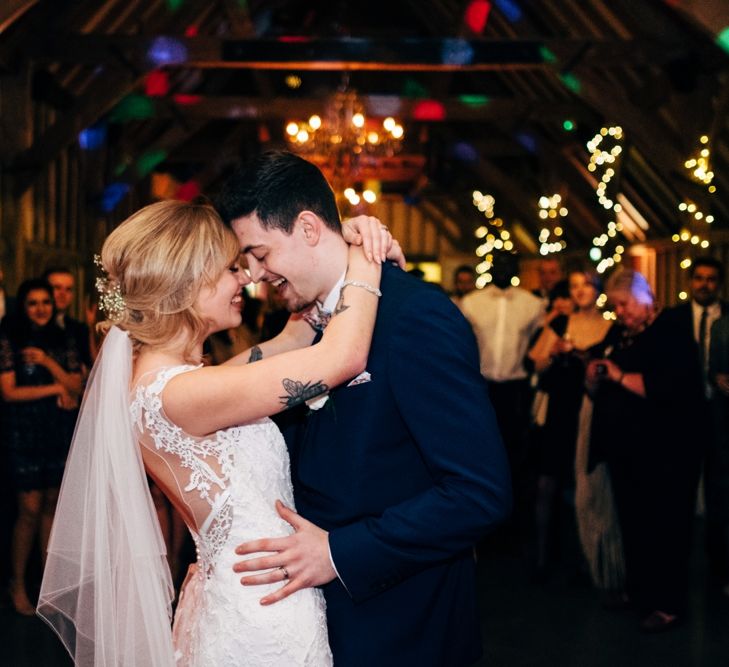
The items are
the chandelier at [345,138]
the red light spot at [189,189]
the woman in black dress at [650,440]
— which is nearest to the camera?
the woman in black dress at [650,440]

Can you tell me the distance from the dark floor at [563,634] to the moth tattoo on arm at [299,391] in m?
2.47

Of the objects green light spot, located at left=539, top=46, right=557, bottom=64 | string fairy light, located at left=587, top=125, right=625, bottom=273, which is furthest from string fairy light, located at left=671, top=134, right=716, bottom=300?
green light spot, located at left=539, top=46, right=557, bottom=64

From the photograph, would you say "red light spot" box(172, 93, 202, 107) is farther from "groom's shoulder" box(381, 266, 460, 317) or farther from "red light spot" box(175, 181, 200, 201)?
"groom's shoulder" box(381, 266, 460, 317)

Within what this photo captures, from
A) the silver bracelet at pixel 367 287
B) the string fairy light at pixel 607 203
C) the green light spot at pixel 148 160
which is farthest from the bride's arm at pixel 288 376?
the green light spot at pixel 148 160

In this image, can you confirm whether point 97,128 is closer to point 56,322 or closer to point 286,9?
point 286,9

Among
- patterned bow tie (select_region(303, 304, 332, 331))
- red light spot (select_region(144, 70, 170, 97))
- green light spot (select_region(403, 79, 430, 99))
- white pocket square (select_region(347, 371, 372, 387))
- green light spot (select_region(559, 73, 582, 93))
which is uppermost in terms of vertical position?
green light spot (select_region(403, 79, 430, 99))

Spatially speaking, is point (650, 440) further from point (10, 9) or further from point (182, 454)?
point (10, 9)

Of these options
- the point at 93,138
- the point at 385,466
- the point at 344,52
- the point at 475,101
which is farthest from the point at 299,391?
the point at 93,138

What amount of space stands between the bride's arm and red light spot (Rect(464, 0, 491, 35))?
11.3 meters

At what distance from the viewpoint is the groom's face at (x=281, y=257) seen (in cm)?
185

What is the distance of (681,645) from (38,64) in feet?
28.3

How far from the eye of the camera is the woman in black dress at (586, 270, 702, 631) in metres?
4.50

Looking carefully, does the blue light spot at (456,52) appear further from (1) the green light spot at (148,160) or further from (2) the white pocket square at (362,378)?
(2) the white pocket square at (362,378)

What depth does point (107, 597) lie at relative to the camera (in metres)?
1.93
